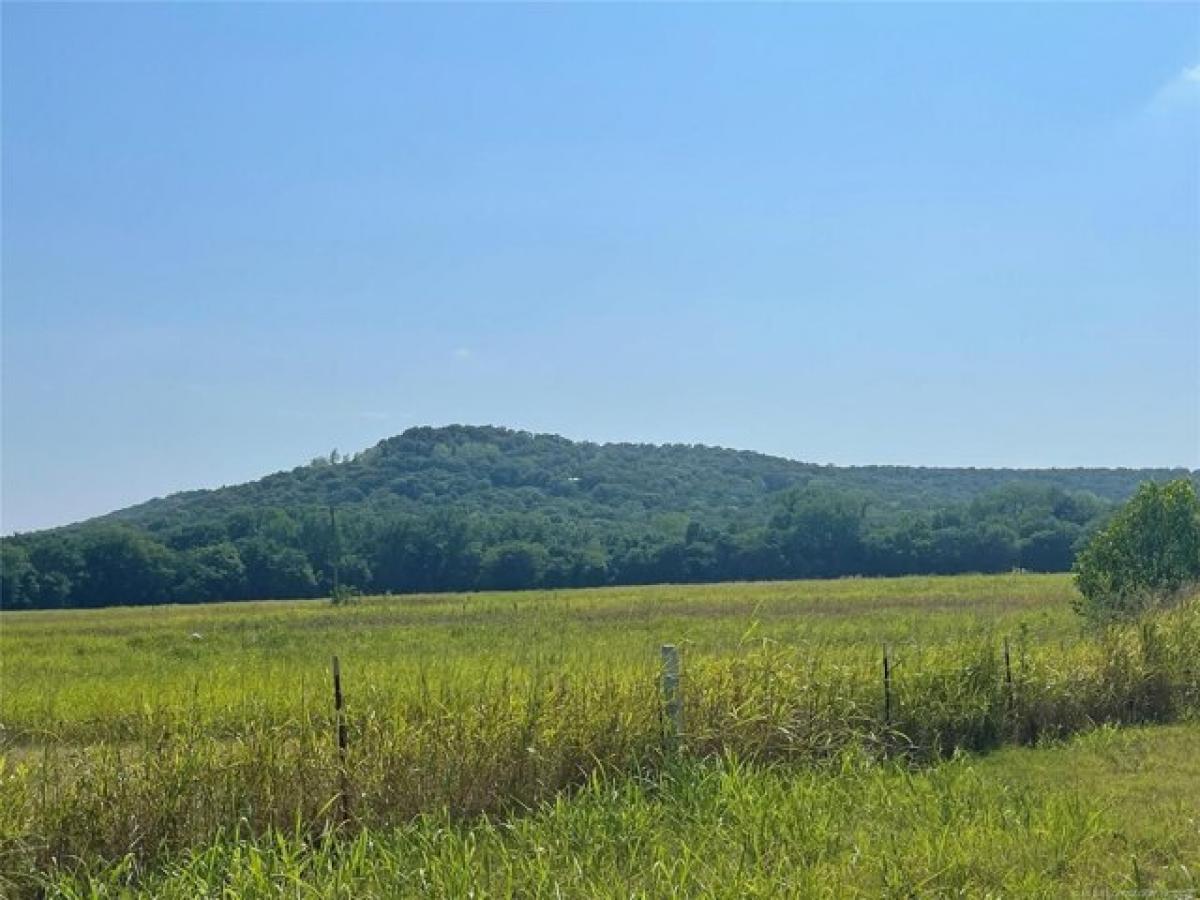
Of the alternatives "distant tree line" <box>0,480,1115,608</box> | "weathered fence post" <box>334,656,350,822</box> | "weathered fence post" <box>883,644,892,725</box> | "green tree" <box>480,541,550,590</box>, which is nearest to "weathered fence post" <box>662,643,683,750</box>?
"weathered fence post" <box>883,644,892,725</box>

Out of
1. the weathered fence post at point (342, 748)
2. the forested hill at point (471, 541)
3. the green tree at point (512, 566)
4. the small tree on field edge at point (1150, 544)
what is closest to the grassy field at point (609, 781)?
the weathered fence post at point (342, 748)

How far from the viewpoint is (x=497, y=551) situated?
83.4 metres

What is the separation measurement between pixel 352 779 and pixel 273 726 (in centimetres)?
78

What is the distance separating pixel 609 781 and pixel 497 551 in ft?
249

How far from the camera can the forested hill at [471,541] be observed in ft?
244

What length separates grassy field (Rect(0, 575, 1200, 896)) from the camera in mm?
6309

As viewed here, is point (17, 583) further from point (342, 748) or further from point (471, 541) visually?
point (342, 748)

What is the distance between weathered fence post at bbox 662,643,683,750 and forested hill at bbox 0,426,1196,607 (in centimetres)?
6635

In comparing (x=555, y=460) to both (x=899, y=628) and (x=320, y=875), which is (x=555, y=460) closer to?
(x=899, y=628)

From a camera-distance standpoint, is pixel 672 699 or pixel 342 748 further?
pixel 672 699

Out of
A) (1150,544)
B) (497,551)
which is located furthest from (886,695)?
(497,551)

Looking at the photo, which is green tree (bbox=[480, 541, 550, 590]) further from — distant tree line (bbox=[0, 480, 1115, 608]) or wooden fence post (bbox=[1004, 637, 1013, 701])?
wooden fence post (bbox=[1004, 637, 1013, 701])

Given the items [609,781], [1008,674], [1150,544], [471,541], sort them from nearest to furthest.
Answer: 1. [609,781]
2. [1008,674]
3. [1150,544]
4. [471,541]

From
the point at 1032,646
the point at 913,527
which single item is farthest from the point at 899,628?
the point at 913,527
